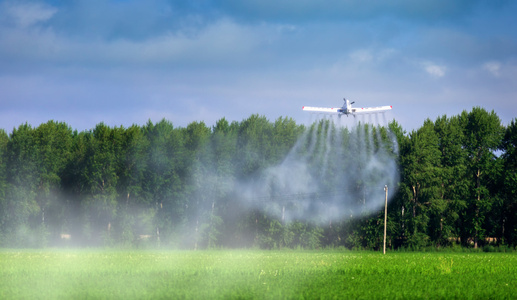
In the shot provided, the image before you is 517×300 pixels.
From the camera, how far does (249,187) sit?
86000 millimetres

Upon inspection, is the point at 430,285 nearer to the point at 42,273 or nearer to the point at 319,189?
the point at 42,273

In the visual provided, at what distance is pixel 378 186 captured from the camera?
8275cm

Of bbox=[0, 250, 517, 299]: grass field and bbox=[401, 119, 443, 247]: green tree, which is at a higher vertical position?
bbox=[401, 119, 443, 247]: green tree

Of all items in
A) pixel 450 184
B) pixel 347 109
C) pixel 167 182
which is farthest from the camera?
pixel 167 182

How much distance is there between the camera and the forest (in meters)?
79.8

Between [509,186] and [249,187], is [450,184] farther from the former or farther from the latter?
[249,187]

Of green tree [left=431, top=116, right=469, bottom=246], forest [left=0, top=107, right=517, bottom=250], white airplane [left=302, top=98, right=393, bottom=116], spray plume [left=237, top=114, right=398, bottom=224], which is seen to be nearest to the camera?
white airplane [left=302, top=98, right=393, bottom=116]

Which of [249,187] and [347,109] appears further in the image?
[249,187]

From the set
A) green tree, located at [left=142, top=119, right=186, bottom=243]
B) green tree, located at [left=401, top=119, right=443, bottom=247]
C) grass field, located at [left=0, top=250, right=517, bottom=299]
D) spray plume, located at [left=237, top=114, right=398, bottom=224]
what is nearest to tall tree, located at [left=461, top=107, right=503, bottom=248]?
green tree, located at [left=401, top=119, right=443, bottom=247]

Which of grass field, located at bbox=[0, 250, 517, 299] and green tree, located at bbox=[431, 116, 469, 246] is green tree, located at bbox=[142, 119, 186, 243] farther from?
grass field, located at bbox=[0, 250, 517, 299]

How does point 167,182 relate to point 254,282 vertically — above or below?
above

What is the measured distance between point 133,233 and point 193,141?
53.1ft

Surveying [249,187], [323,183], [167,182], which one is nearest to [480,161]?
[323,183]

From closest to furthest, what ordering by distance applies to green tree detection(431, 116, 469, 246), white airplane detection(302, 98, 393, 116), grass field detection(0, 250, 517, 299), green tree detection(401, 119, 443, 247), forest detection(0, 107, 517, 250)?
grass field detection(0, 250, 517, 299) < white airplane detection(302, 98, 393, 116) < green tree detection(401, 119, 443, 247) < green tree detection(431, 116, 469, 246) < forest detection(0, 107, 517, 250)
